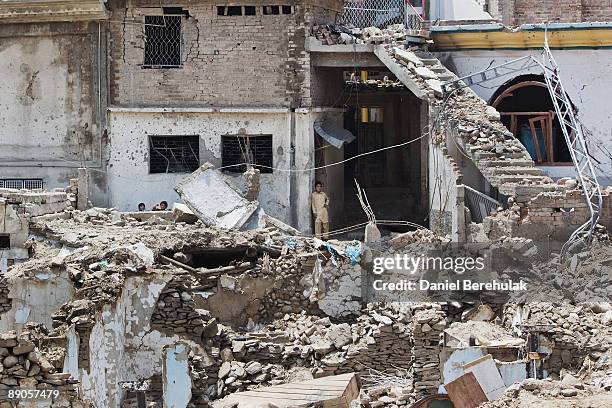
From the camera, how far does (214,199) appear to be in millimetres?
26297

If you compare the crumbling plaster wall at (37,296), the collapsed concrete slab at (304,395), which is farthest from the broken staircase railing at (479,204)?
the crumbling plaster wall at (37,296)

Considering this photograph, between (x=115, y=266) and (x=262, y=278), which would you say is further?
(x=262, y=278)

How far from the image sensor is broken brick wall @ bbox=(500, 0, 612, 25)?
1207 inches

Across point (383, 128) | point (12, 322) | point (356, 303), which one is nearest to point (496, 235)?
point (356, 303)

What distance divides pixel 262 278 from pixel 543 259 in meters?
4.56

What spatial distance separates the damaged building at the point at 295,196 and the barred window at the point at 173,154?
5 cm

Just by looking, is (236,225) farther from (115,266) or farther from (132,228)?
(115,266)

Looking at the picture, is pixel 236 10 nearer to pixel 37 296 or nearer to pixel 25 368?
pixel 37 296

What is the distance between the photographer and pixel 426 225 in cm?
2808

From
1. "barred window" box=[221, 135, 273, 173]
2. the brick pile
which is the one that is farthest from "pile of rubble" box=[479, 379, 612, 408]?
"barred window" box=[221, 135, 273, 173]

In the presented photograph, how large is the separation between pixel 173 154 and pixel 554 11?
351 inches

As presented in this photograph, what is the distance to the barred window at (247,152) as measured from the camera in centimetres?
2791

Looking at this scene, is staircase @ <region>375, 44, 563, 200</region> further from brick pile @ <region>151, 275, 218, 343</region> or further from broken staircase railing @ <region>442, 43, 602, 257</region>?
brick pile @ <region>151, 275, 218, 343</region>

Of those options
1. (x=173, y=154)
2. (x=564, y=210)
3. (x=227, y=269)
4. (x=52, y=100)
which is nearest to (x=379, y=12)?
(x=173, y=154)
